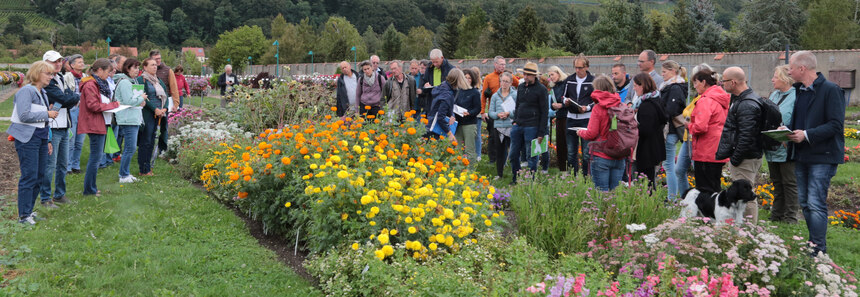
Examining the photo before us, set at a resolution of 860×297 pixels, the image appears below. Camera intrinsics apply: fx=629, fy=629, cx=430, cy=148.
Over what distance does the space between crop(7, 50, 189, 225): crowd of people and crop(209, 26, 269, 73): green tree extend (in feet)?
238

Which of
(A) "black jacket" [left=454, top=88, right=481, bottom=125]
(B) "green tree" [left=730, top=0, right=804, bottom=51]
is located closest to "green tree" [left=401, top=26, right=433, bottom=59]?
(B) "green tree" [left=730, top=0, right=804, bottom=51]

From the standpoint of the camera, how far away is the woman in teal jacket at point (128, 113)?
8.46m

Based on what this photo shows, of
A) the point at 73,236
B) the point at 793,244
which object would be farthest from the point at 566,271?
the point at 73,236

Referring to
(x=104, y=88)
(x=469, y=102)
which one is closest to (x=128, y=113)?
(x=104, y=88)

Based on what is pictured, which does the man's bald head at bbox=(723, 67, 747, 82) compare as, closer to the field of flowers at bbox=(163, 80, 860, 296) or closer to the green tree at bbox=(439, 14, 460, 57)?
the field of flowers at bbox=(163, 80, 860, 296)

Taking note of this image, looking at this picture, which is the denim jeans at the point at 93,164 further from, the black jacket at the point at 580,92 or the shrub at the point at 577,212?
the black jacket at the point at 580,92

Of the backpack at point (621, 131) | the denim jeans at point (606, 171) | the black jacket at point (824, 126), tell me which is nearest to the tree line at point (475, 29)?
the denim jeans at point (606, 171)

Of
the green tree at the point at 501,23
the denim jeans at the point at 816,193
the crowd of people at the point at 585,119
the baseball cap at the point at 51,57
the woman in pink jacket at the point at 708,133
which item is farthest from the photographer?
the green tree at the point at 501,23

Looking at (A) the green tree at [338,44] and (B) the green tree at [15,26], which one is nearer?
(A) the green tree at [338,44]

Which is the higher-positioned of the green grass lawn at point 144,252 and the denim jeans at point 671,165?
the denim jeans at point 671,165

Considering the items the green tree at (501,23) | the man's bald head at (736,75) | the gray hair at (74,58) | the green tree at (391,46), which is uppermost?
the green tree at (501,23)

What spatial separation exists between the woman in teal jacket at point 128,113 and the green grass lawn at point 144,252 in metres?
1.14

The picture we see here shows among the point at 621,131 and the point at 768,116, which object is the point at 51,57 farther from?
the point at 768,116

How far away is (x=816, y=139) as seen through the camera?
500 cm
